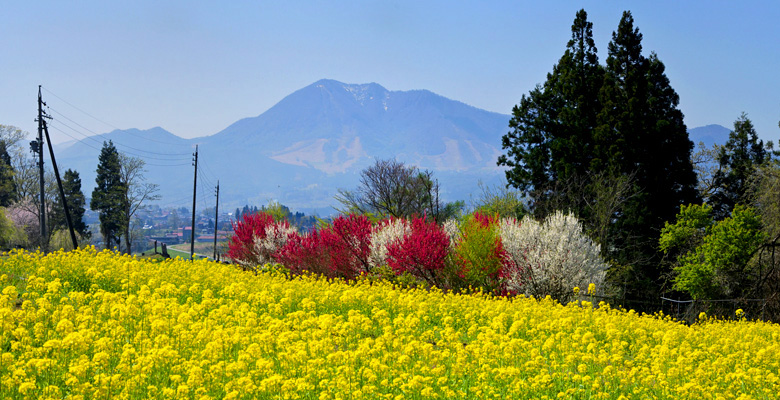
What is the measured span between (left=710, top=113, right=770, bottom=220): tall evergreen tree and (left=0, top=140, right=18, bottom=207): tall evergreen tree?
50915 mm

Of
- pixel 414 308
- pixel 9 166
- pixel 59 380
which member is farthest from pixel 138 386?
pixel 9 166

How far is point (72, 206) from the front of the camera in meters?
61.7

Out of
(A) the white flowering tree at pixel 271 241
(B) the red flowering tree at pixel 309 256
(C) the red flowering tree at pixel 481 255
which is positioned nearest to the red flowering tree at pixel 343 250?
(B) the red flowering tree at pixel 309 256

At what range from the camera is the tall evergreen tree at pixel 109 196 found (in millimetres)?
60938

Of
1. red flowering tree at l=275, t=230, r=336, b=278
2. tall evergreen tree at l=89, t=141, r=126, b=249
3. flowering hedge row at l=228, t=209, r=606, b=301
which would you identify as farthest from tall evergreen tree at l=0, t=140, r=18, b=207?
flowering hedge row at l=228, t=209, r=606, b=301

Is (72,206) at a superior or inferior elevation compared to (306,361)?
inferior

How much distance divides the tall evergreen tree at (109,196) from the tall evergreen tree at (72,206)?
1.90 metres

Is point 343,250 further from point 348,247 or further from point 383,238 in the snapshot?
point 383,238

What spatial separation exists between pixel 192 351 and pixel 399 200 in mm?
36749

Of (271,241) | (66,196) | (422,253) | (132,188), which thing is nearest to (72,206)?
(66,196)

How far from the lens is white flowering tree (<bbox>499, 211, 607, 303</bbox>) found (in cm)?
1712

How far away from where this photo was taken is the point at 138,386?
5.62 m

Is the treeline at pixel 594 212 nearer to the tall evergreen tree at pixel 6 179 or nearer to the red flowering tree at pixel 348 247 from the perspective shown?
the red flowering tree at pixel 348 247

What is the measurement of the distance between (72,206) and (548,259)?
187 ft
